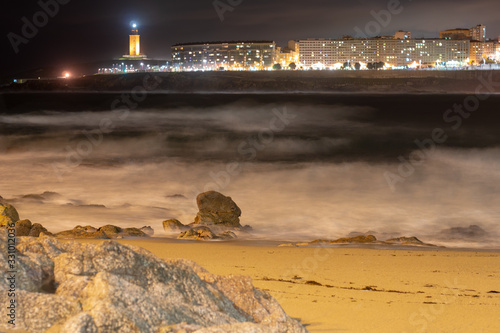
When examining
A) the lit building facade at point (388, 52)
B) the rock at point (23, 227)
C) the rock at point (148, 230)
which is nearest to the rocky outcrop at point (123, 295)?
the rock at point (23, 227)

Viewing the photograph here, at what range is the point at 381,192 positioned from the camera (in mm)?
16359

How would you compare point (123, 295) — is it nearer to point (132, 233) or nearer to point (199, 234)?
point (199, 234)

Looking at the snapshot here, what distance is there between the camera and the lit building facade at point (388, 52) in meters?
172

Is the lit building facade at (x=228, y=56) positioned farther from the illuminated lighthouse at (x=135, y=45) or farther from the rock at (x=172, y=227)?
the rock at (x=172, y=227)

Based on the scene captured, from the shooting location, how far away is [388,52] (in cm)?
17462

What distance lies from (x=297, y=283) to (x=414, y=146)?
2654 centimetres

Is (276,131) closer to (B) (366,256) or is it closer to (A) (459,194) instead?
(A) (459,194)

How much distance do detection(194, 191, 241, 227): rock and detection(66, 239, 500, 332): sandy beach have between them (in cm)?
295

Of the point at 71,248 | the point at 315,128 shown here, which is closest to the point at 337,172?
the point at 71,248

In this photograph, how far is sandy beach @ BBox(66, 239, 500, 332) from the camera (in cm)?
454

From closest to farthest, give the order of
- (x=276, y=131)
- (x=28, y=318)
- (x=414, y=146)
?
(x=28, y=318) → (x=414, y=146) → (x=276, y=131)

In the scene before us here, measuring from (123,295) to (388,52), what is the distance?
17860 cm

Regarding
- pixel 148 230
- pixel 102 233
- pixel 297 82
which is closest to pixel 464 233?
pixel 148 230

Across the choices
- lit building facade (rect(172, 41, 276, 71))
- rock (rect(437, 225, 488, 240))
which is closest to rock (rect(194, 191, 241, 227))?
rock (rect(437, 225, 488, 240))
